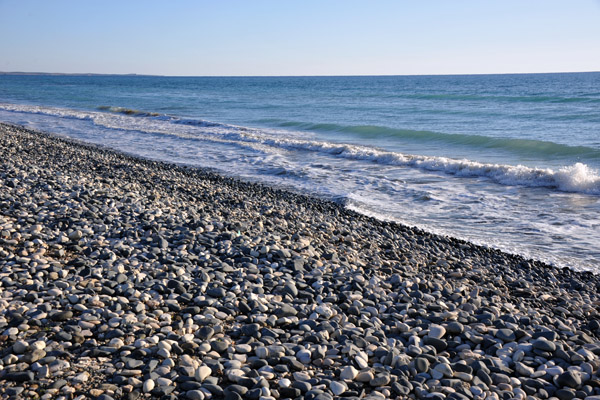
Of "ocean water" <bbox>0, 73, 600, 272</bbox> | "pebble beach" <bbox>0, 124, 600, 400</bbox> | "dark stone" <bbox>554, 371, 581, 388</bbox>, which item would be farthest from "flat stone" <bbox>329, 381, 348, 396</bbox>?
"ocean water" <bbox>0, 73, 600, 272</bbox>

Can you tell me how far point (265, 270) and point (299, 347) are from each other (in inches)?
73.7

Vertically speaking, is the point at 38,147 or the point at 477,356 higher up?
the point at 38,147

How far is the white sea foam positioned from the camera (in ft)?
45.7

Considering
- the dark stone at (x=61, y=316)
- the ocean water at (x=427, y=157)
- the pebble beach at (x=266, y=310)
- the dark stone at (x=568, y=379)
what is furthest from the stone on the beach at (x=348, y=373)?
the ocean water at (x=427, y=157)

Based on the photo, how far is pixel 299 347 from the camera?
441 centimetres

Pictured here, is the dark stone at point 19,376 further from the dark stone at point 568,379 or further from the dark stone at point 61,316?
the dark stone at point 568,379

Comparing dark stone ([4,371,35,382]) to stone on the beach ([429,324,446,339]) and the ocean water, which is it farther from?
the ocean water

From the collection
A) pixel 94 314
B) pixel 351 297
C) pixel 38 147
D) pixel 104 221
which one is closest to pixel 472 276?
pixel 351 297

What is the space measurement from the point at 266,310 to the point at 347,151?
1509 centimetres

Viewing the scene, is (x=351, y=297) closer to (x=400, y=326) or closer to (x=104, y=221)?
(x=400, y=326)

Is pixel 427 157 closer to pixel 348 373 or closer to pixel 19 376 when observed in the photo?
pixel 348 373

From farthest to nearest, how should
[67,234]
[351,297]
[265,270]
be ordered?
1. [67,234]
2. [265,270]
3. [351,297]

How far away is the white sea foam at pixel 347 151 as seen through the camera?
1393 cm

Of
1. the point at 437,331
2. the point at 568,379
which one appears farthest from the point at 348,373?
the point at 568,379
